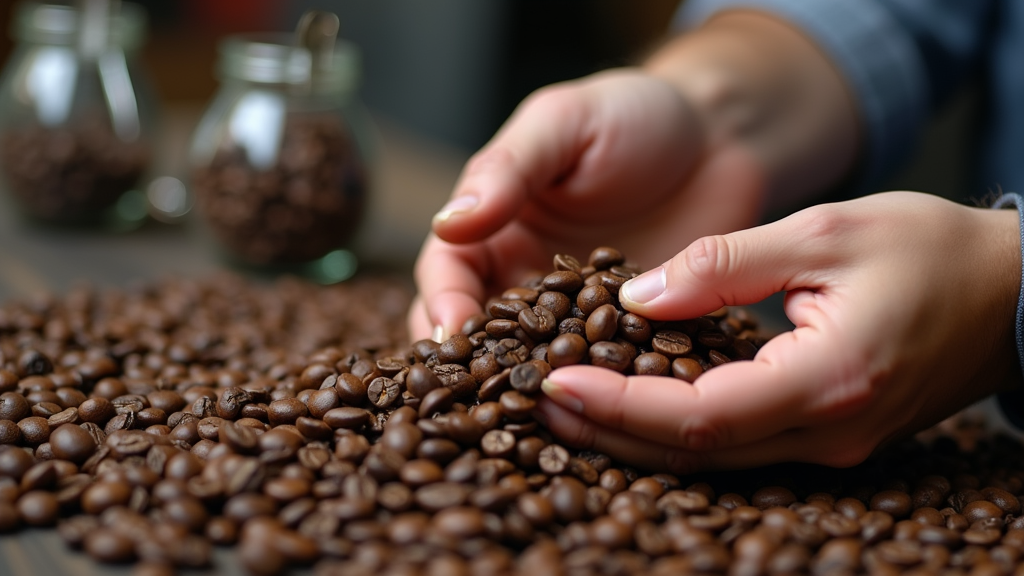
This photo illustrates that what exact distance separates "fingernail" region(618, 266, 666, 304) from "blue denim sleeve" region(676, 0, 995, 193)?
1.30 m

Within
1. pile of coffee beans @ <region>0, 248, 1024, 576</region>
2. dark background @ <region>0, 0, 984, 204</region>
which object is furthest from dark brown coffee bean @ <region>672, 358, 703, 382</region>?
dark background @ <region>0, 0, 984, 204</region>

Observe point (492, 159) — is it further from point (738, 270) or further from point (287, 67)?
point (287, 67)

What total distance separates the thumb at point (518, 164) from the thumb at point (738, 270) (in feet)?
1.46

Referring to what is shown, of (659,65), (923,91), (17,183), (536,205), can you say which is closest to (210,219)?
(17,183)

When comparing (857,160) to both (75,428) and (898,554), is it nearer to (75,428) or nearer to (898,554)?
(898,554)

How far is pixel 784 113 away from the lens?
2227mm

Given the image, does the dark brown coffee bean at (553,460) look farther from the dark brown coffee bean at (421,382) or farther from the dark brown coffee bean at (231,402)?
the dark brown coffee bean at (231,402)

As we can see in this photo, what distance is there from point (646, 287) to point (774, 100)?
116 centimetres

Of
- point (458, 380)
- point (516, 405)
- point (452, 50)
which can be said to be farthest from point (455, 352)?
point (452, 50)

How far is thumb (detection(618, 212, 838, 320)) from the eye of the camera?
1.22 metres

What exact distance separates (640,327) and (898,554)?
1.50 ft

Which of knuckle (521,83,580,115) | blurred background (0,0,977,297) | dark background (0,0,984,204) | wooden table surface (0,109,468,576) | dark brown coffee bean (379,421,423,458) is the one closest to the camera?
dark brown coffee bean (379,421,423,458)

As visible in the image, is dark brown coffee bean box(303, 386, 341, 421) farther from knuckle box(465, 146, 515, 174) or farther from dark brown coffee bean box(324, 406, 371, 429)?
knuckle box(465, 146, 515, 174)

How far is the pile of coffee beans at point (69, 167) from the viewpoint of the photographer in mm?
2402
